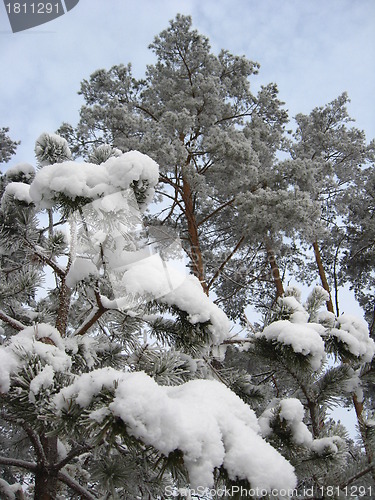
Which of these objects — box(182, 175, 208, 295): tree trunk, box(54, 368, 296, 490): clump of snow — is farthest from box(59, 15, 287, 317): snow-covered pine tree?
box(54, 368, 296, 490): clump of snow

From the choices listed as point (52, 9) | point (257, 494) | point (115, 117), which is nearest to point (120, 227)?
point (257, 494)

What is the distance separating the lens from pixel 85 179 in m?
1.77

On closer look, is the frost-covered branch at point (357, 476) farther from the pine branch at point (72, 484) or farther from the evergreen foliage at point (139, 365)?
the pine branch at point (72, 484)

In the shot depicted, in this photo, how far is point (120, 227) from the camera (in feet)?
6.50

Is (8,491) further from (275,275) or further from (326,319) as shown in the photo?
(275,275)

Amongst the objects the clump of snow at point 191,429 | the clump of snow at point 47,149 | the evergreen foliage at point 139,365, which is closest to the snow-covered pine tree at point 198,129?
the evergreen foliage at point 139,365

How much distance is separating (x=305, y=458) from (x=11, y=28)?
15.1 ft

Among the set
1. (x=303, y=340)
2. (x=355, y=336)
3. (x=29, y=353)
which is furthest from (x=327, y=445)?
(x=29, y=353)

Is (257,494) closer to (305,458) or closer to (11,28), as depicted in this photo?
(305,458)

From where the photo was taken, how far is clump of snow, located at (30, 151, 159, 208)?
1714mm

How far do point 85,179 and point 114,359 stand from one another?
4.43ft

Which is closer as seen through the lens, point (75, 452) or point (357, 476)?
point (75, 452)

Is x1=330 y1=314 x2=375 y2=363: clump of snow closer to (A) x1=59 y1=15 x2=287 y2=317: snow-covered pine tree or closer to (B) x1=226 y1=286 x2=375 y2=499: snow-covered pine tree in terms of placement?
(B) x1=226 y1=286 x2=375 y2=499: snow-covered pine tree

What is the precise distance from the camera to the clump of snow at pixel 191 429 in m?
1.04
